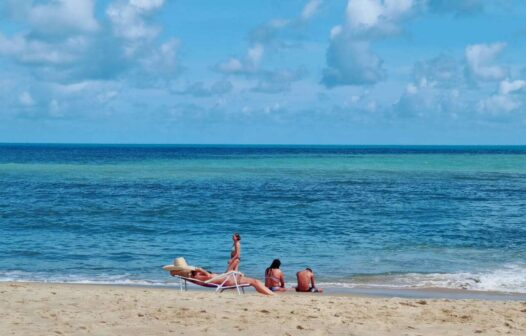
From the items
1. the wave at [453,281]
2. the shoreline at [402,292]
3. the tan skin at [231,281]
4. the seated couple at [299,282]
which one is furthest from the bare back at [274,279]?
the wave at [453,281]

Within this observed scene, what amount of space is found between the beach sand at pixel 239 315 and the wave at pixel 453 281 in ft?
9.79

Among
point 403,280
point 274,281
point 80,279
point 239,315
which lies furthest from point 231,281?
point 403,280

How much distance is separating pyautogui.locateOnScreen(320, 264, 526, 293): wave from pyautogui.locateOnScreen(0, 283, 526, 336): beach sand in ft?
9.79

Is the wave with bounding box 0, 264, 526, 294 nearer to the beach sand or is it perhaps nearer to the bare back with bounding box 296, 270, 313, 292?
the bare back with bounding box 296, 270, 313, 292

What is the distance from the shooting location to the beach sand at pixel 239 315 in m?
9.96

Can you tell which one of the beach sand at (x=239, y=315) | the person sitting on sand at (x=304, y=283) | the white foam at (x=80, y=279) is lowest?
the white foam at (x=80, y=279)

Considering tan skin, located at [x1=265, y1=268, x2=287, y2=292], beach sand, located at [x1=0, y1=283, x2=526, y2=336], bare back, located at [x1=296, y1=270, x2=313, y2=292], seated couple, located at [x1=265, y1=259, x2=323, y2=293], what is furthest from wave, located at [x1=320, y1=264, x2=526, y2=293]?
beach sand, located at [x1=0, y1=283, x2=526, y2=336]

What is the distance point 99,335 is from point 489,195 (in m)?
33.6

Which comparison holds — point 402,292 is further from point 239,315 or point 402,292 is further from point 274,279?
point 239,315

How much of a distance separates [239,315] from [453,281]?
7.42 metres

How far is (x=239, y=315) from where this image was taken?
10.9m

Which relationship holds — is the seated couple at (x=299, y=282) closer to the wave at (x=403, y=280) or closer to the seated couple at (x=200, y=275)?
the seated couple at (x=200, y=275)

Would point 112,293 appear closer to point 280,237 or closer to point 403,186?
point 280,237

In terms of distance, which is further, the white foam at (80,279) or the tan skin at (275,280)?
the white foam at (80,279)
